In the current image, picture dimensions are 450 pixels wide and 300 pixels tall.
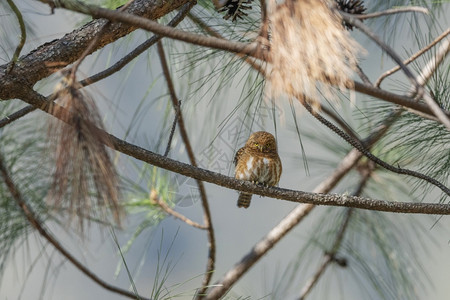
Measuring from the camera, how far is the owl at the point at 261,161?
185 centimetres

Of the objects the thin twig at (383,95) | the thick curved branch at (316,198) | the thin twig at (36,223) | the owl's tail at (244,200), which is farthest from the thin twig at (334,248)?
the thin twig at (383,95)

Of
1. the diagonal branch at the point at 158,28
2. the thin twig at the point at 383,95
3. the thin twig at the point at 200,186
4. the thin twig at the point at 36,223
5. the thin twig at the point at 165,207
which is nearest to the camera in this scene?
the diagonal branch at the point at 158,28

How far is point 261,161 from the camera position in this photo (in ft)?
6.07

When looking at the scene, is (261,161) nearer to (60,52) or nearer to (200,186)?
(200,186)

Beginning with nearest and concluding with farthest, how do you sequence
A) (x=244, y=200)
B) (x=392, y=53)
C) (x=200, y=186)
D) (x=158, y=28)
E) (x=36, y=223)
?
(x=158, y=28)
(x=392, y=53)
(x=36, y=223)
(x=200, y=186)
(x=244, y=200)

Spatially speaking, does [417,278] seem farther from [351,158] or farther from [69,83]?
[69,83]

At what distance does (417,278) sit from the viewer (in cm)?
217

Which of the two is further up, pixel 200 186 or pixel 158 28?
pixel 200 186

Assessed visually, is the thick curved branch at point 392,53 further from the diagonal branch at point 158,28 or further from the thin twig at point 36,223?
the thin twig at point 36,223

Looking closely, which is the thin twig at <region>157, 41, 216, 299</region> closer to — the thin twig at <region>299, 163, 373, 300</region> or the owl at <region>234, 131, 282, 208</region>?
the owl at <region>234, 131, 282, 208</region>

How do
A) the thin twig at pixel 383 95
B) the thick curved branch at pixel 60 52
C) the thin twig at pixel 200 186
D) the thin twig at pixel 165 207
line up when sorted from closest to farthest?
the thin twig at pixel 383 95 → the thick curved branch at pixel 60 52 → the thin twig at pixel 200 186 → the thin twig at pixel 165 207

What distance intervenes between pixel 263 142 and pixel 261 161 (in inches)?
1.9

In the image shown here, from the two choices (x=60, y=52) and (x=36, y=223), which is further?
(x=36, y=223)

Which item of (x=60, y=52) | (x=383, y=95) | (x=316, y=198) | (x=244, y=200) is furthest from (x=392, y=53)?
(x=244, y=200)
